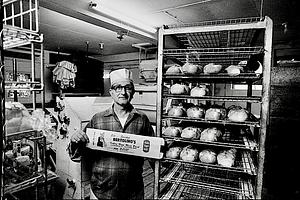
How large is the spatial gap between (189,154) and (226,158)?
28 centimetres

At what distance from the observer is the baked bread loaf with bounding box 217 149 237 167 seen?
160cm

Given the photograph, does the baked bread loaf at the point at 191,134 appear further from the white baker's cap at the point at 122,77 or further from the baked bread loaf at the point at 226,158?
the white baker's cap at the point at 122,77

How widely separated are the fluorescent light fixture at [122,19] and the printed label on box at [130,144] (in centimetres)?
228

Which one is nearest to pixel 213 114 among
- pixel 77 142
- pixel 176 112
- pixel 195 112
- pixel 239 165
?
pixel 195 112

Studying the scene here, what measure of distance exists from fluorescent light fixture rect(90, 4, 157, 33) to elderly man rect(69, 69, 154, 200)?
161 cm

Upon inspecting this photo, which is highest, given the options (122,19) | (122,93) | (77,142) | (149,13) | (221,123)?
(149,13)

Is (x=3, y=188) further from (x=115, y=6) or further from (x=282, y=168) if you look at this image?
(x=282, y=168)

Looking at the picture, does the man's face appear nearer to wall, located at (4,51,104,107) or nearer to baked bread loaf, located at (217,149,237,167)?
baked bread loaf, located at (217,149,237,167)

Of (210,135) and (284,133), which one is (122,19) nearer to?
(210,135)

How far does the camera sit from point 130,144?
1.44 m

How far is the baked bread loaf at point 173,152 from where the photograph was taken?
69.7 inches

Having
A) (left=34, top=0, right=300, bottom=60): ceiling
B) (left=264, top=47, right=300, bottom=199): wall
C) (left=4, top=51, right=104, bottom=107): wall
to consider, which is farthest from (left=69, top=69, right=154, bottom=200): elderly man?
(left=4, top=51, right=104, bottom=107): wall

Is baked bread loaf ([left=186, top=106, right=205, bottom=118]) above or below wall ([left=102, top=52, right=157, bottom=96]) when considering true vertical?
below

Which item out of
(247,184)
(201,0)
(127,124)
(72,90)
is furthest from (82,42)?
(247,184)
